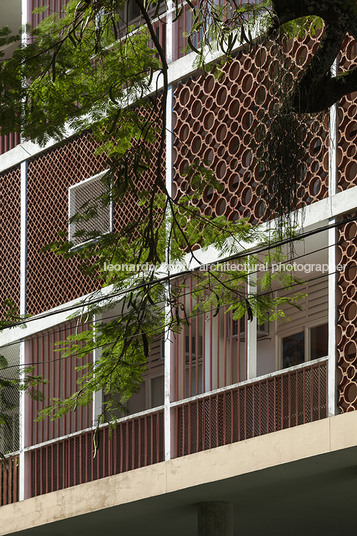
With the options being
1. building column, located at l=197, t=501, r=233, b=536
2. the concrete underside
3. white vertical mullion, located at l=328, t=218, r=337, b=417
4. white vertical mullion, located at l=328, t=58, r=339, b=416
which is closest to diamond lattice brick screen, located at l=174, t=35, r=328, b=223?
white vertical mullion, located at l=328, t=58, r=339, b=416

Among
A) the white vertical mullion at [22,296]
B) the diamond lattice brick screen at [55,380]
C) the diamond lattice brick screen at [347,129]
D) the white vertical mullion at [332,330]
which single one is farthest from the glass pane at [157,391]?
the diamond lattice brick screen at [347,129]

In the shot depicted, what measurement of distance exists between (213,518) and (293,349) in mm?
4247

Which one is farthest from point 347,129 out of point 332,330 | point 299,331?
point 299,331

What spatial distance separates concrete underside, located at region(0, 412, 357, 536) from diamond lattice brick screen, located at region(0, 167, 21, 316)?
11.6ft

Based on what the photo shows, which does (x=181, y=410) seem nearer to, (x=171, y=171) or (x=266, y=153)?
(x=171, y=171)

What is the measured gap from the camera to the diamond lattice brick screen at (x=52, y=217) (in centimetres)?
1527

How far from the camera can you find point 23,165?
650 inches

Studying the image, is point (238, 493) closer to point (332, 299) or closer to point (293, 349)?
point (332, 299)

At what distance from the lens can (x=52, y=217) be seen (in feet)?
52.0

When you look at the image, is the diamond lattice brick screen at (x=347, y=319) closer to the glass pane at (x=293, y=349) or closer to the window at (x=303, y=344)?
the window at (x=303, y=344)

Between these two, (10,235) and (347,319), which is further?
(10,235)

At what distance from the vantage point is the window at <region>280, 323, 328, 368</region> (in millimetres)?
16594

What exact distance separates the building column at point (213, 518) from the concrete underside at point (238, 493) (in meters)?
0.18

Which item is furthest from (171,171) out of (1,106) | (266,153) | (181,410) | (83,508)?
(266,153)
